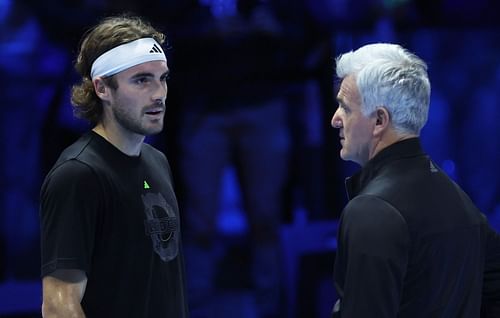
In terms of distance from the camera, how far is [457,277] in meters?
1.62

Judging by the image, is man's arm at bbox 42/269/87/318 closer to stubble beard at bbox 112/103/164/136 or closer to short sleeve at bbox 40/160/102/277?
short sleeve at bbox 40/160/102/277

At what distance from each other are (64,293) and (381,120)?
0.78 metres

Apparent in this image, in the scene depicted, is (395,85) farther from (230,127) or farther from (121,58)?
(230,127)

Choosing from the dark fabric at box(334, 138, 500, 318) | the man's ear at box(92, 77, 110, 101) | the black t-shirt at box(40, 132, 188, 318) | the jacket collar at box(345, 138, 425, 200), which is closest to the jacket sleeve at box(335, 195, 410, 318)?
the dark fabric at box(334, 138, 500, 318)

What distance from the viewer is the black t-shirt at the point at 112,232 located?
1828 millimetres

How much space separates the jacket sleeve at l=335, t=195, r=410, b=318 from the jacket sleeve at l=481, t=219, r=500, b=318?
0.31 meters

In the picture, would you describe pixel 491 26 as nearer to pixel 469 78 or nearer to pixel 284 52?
pixel 469 78

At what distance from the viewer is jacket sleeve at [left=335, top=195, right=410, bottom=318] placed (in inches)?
59.2

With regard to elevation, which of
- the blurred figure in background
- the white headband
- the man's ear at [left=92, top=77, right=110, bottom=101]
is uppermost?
the white headband

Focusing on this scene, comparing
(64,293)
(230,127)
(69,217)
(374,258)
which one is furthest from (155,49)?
(230,127)

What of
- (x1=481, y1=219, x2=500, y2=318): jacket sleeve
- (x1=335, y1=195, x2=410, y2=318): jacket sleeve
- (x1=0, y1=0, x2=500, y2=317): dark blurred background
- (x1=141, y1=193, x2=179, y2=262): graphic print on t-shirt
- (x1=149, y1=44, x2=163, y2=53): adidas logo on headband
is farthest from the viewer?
(x1=0, y1=0, x2=500, y2=317): dark blurred background

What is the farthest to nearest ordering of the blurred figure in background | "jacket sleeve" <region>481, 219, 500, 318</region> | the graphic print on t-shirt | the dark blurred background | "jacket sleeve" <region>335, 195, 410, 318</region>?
the blurred figure in background
the dark blurred background
the graphic print on t-shirt
"jacket sleeve" <region>481, 219, 500, 318</region>
"jacket sleeve" <region>335, 195, 410, 318</region>

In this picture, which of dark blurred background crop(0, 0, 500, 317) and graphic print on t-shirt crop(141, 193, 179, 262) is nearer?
graphic print on t-shirt crop(141, 193, 179, 262)

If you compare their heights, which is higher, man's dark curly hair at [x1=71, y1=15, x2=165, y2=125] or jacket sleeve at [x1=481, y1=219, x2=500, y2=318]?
man's dark curly hair at [x1=71, y1=15, x2=165, y2=125]
